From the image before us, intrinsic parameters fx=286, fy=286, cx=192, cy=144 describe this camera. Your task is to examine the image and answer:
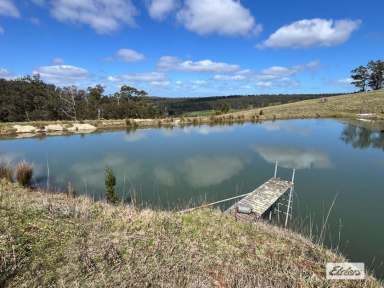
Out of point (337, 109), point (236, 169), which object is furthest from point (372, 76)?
point (236, 169)

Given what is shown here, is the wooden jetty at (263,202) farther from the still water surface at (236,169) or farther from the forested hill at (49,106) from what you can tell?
the forested hill at (49,106)

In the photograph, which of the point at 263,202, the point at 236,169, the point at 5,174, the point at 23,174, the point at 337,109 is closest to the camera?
the point at 263,202

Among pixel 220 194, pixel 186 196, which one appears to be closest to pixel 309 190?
pixel 220 194

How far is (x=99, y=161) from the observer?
63.4 ft

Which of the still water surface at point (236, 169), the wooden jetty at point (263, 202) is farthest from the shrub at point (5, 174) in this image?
the wooden jetty at point (263, 202)

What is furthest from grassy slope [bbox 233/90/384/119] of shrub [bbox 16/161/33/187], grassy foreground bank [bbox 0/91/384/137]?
shrub [bbox 16/161/33/187]

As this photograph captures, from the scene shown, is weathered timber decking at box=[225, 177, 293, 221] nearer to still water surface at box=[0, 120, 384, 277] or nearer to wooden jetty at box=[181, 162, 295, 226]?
wooden jetty at box=[181, 162, 295, 226]

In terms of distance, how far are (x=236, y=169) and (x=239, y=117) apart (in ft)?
104

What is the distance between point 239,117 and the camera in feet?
154

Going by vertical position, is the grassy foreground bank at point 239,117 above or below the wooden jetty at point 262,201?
above

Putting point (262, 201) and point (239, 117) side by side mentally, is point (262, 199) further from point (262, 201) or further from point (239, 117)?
point (239, 117)

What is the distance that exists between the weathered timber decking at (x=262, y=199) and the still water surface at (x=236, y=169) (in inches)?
34.7

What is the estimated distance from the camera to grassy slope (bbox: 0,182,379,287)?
11.6ft

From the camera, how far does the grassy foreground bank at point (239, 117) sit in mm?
32875
